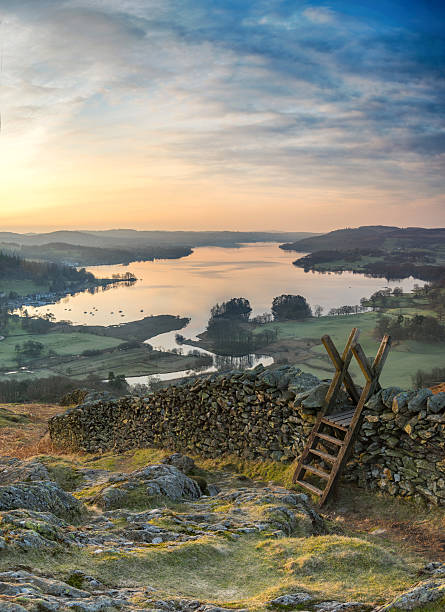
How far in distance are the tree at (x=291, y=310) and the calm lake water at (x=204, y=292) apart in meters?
4.74

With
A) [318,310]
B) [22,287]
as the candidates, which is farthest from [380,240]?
[22,287]

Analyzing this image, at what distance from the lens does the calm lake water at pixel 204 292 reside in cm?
10181

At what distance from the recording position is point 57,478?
31.5 ft

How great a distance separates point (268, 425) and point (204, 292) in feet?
421

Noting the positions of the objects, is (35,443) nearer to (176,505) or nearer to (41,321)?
(176,505)

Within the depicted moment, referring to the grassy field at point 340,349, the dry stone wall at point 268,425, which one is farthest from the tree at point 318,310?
the dry stone wall at point 268,425

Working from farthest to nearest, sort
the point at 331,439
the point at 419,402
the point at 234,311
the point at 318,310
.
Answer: the point at 234,311 → the point at 318,310 → the point at 331,439 → the point at 419,402

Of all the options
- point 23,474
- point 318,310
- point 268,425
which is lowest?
point 318,310

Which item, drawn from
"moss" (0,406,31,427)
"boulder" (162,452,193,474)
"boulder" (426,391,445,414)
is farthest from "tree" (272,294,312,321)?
"boulder" (426,391,445,414)

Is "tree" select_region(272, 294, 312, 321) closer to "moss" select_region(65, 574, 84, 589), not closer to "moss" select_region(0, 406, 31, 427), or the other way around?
"moss" select_region(0, 406, 31, 427)

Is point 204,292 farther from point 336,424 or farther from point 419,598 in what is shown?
point 419,598

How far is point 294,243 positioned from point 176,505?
159 m

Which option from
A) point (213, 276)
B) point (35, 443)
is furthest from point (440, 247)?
point (213, 276)

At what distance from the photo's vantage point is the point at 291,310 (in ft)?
282
